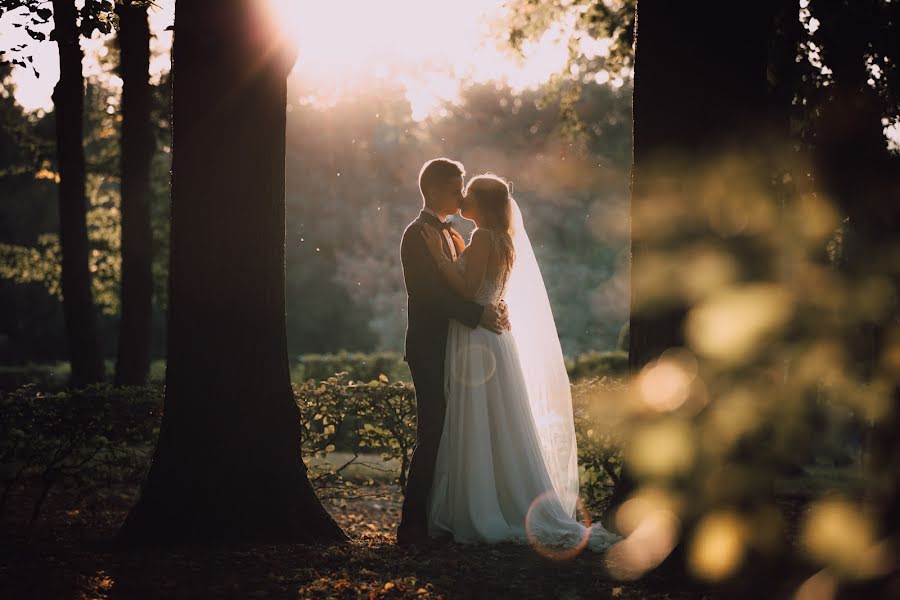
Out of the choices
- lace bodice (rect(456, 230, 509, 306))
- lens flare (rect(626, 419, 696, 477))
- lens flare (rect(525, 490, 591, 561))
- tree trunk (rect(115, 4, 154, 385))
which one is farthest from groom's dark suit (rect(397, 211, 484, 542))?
tree trunk (rect(115, 4, 154, 385))

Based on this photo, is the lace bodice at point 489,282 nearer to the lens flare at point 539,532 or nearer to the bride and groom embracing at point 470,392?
the bride and groom embracing at point 470,392

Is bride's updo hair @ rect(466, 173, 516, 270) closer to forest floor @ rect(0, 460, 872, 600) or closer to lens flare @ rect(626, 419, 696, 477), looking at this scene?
forest floor @ rect(0, 460, 872, 600)

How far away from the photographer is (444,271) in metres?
6.36

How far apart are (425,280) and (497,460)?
1364mm

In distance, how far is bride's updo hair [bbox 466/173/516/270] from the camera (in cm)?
648

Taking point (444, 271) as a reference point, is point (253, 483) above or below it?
below

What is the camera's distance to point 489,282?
6520 mm

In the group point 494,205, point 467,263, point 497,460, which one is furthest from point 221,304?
point 497,460

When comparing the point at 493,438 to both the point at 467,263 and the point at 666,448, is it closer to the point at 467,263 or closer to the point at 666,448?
the point at 467,263

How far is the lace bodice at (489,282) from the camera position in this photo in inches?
254

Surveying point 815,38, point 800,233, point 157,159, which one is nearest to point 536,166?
point 157,159

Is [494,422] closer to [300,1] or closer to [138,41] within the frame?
[300,1]

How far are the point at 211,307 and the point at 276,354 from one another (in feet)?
1.72

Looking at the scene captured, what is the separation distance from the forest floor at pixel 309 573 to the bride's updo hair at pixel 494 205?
2107mm
